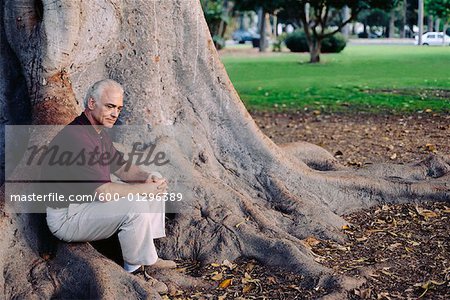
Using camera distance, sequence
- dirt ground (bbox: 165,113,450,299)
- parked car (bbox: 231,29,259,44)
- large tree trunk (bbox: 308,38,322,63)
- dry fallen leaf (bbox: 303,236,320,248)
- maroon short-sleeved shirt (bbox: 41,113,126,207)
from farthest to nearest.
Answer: parked car (bbox: 231,29,259,44)
large tree trunk (bbox: 308,38,322,63)
dry fallen leaf (bbox: 303,236,320,248)
dirt ground (bbox: 165,113,450,299)
maroon short-sleeved shirt (bbox: 41,113,126,207)

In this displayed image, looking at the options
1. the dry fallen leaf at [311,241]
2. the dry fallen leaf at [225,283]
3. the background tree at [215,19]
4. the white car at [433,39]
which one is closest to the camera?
the dry fallen leaf at [225,283]

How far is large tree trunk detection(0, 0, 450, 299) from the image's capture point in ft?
18.4

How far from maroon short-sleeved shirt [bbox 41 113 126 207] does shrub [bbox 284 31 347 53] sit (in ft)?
Answer: 114

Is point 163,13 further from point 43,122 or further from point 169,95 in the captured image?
point 43,122

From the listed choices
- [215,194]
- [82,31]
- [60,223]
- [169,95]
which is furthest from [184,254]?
[82,31]

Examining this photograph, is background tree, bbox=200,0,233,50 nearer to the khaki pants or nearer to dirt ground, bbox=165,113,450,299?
dirt ground, bbox=165,113,450,299

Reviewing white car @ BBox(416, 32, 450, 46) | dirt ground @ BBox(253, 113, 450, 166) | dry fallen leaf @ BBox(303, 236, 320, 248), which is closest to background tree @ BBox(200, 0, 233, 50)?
white car @ BBox(416, 32, 450, 46)

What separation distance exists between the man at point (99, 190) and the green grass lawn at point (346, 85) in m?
10.2

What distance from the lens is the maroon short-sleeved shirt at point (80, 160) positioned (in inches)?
203

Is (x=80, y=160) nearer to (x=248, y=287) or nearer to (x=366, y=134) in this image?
(x=248, y=287)

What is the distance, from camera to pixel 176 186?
647 centimetres

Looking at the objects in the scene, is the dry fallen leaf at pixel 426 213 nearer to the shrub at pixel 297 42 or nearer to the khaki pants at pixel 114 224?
the khaki pants at pixel 114 224

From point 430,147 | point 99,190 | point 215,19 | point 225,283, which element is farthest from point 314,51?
point 99,190

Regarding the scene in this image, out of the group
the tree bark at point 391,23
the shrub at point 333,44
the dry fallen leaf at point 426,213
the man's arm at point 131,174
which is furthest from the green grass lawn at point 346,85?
the tree bark at point 391,23
